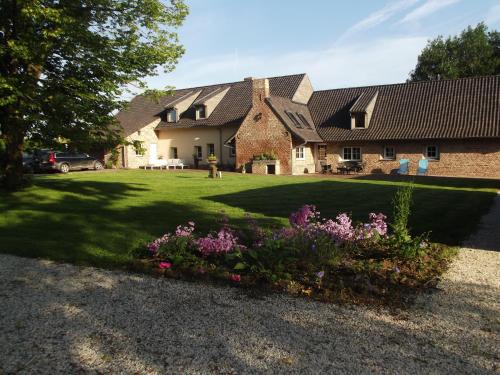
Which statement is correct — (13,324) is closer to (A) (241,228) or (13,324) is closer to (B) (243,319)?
(B) (243,319)

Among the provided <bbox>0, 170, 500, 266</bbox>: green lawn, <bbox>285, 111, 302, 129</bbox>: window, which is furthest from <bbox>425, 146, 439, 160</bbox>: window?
<bbox>0, 170, 500, 266</bbox>: green lawn

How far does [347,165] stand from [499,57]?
3705cm

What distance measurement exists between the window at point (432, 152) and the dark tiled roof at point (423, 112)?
42.5 inches

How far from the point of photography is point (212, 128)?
122 ft

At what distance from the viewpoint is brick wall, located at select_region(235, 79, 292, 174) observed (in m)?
30.3

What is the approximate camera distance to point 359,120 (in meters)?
32.5

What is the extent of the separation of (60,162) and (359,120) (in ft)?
75.6

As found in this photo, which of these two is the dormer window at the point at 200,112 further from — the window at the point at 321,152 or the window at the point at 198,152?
the window at the point at 321,152

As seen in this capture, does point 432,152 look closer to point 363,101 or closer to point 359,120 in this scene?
point 359,120

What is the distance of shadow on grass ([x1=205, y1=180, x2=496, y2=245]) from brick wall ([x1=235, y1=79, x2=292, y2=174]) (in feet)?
42.7

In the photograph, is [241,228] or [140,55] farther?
[140,55]

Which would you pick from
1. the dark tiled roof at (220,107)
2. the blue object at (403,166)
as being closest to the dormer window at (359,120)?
the blue object at (403,166)

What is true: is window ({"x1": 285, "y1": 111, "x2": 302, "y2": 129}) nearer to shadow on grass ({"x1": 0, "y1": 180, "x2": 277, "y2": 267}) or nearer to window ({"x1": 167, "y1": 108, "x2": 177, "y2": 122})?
window ({"x1": 167, "y1": 108, "x2": 177, "y2": 122})

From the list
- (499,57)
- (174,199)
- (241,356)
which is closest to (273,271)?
(241,356)
